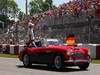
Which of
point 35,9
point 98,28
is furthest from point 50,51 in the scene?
point 35,9

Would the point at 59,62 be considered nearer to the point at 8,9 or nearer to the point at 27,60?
the point at 27,60

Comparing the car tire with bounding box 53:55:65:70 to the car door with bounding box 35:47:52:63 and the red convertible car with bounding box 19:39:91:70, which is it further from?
the car door with bounding box 35:47:52:63

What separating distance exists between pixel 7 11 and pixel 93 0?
68844 mm

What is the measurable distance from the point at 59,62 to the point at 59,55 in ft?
0.97

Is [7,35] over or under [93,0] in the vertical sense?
under

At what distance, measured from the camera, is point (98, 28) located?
33531 mm

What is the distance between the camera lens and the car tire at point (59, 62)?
1684cm

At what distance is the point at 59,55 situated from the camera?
55.7 ft

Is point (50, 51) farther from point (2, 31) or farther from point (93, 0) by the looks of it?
point (2, 31)

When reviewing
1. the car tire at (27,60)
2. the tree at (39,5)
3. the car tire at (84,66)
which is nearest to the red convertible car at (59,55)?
the car tire at (84,66)

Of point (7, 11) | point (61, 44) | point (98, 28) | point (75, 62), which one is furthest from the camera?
point (7, 11)

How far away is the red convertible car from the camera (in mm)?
16781

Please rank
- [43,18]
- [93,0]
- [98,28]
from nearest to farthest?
[98,28] < [93,0] < [43,18]

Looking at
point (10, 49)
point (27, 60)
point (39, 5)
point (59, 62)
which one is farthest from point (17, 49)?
point (39, 5)
